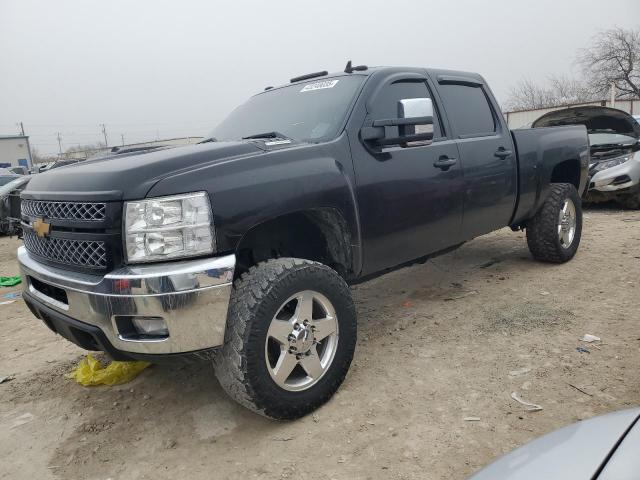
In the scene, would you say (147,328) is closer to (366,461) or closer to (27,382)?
(366,461)

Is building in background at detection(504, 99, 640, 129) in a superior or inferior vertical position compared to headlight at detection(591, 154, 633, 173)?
superior

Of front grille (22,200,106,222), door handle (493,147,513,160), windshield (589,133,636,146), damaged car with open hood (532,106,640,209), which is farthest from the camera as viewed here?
windshield (589,133,636,146)

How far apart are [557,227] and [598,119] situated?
5116 mm

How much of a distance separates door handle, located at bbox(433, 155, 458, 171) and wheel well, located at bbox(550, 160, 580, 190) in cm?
220

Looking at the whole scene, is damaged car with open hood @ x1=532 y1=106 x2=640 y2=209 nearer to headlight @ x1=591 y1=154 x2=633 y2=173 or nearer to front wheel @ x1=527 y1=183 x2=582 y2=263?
headlight @ x1=591 y1=154 x2=633 y2=173

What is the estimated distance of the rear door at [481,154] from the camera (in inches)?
149

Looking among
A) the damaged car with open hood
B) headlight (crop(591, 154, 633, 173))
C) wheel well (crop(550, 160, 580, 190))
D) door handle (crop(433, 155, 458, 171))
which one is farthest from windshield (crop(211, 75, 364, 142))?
headlight (crop(591, 154, 633, 173))

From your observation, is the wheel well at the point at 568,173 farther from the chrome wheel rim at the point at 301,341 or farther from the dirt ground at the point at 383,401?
the chrome wheel rim at the point at 301,341

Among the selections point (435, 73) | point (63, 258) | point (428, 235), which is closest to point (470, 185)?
point (428, 235)

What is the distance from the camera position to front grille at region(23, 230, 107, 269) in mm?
2275

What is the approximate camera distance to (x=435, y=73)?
12.7 feet

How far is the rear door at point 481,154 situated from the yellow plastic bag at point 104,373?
8.64 feet

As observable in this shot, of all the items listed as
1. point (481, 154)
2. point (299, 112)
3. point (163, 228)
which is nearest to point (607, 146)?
point (481, 154)

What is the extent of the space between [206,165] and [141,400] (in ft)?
5.24
